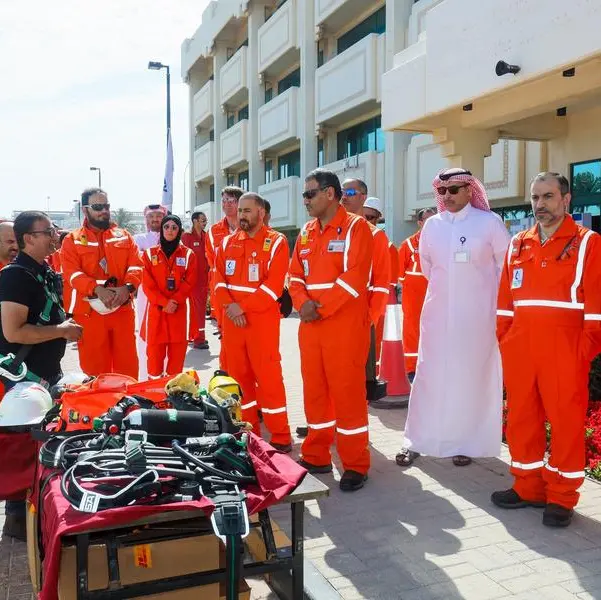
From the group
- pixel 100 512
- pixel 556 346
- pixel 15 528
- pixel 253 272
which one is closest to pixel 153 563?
pixel 100 512

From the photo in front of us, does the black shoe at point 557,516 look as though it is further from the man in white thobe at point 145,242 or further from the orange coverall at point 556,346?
the man in white thobe at point 145,242

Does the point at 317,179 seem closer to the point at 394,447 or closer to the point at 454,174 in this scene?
the point at 454,174

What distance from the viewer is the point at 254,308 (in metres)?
5.43

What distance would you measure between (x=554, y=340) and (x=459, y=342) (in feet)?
3.89

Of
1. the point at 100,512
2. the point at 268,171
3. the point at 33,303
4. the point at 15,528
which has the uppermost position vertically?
the point at 268,171

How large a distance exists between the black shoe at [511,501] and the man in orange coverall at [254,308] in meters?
1.89

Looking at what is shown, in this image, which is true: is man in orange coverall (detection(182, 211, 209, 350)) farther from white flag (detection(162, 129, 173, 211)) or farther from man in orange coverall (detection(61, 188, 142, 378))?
white flag (detection(162, 129, 173, 211))

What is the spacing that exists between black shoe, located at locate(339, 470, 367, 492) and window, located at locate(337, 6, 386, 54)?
1538 centimetres

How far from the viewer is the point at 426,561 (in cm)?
360

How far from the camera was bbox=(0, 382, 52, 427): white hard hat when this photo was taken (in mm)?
3602

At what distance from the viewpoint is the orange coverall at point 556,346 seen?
12.9ft

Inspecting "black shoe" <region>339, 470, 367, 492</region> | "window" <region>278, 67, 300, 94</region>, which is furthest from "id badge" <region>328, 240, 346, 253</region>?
"window" <region>278, 67, 300, 94</region>

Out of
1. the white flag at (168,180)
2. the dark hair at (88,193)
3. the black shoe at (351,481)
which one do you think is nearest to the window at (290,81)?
the white flag at (168,180)

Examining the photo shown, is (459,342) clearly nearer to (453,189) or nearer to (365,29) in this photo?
(453,189)
